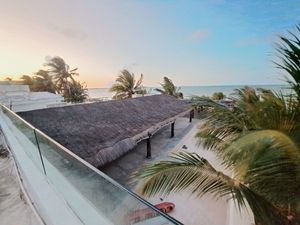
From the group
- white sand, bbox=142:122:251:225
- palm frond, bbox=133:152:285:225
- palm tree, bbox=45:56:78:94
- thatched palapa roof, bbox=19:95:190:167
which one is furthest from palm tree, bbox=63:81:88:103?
palm frond, bbox=133:152:285:225

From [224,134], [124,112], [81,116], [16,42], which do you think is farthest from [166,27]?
[224,134]

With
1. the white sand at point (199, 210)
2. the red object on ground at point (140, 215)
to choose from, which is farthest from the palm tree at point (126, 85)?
the red object on ground at point (140, 215)

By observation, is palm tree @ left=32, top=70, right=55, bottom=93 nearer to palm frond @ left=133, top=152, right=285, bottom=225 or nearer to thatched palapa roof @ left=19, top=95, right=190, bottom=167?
thatched palapa roof @ left=19, top=95, right=190, bottom=167

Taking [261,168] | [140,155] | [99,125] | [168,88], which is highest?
[261,168]

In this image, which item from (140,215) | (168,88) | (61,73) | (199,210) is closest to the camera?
(140,215)

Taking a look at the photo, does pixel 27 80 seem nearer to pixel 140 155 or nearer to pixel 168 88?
pixel 168 88

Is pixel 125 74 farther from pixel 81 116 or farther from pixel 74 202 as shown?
pixel 74 202

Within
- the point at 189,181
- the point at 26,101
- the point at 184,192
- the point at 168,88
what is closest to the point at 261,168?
the point at 189,181
